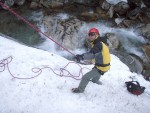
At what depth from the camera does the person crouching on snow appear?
7.59 m

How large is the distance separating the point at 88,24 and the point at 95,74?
8.91 meters

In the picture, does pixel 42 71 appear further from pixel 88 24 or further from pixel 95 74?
pixel 88 24

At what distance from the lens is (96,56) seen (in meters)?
7.86


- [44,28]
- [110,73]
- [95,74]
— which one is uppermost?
[95,74]

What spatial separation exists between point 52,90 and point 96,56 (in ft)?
6.22

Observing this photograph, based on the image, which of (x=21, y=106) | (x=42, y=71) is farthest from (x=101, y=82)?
(x=21, y=106)

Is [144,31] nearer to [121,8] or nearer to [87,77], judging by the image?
[121,8]

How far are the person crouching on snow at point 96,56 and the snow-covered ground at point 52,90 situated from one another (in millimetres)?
523

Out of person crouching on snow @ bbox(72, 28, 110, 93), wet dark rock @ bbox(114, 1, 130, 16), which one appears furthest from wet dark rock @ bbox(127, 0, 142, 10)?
person crouching on snow @ bbox(72, 28, 110, 93)

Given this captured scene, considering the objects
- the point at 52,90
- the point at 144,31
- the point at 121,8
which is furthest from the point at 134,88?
the point at 121,8

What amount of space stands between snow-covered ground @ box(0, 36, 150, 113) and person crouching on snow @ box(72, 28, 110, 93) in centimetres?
52

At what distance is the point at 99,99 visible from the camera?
28.7 ft

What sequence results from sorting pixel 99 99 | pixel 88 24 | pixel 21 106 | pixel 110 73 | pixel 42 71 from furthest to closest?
pixel 88 24, pixel 110 73, pixel 42 71, pixel 99 99, pixel 21 106

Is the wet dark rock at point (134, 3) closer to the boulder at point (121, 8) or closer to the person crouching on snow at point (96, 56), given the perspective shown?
the boulder at point (121, 8)
